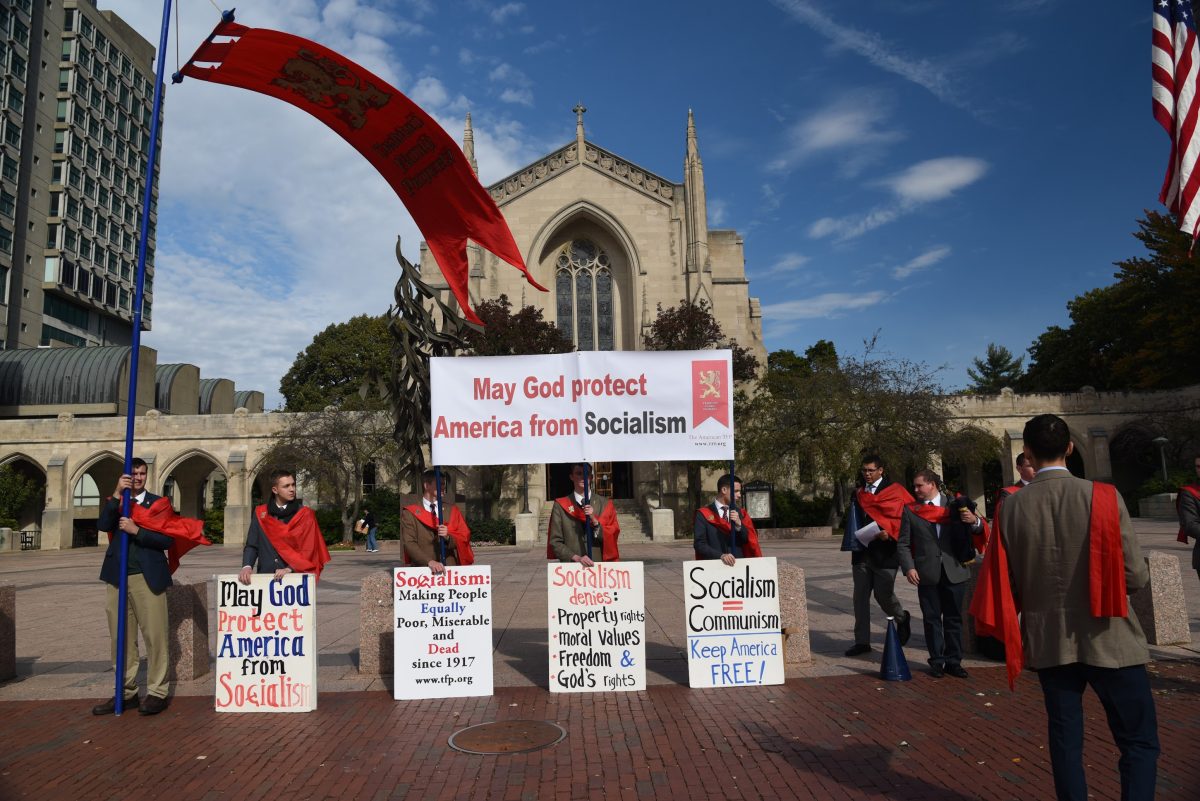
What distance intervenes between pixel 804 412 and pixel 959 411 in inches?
510

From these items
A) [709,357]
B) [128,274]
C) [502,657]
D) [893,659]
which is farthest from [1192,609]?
[128,274]

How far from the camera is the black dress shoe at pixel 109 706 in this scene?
6.02 m

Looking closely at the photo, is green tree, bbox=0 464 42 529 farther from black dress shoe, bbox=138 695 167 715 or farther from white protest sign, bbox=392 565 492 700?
white protest sign, bbox=392 565 492 700

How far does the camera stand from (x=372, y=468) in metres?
35.9

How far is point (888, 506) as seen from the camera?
6.93 metres

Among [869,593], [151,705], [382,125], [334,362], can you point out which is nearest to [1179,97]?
[869,593]

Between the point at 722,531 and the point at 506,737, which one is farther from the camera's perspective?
the point at 722,531

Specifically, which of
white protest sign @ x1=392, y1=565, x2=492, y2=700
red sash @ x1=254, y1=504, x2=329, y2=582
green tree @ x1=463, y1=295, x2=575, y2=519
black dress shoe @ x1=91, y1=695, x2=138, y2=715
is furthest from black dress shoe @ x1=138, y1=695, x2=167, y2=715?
green tree @ x1=463, y1=295, x2=575, y2=519

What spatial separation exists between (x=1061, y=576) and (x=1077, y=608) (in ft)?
0.46

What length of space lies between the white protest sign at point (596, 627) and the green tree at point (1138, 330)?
32920mm

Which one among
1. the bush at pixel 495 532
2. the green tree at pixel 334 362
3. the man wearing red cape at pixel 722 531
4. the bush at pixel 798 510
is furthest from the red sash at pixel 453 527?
the green tree at pixel 334 362

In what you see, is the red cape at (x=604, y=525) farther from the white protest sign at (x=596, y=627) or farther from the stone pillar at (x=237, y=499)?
the stone pillar at (x=237, y=499)

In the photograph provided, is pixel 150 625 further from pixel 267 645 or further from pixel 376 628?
pixel 376 628

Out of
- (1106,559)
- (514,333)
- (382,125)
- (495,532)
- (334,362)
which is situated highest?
(334,362)
